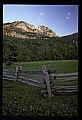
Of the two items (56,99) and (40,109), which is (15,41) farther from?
(40,109)

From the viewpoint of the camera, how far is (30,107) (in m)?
5.04

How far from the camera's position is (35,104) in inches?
208

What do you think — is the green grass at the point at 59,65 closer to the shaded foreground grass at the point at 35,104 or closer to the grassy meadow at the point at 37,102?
the grassy meadow at the point at 37,102

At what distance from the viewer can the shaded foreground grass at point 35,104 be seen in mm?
4645

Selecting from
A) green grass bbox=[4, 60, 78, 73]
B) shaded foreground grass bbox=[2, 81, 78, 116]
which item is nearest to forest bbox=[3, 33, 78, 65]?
green grass bbox=[4, 60, 78, 73]

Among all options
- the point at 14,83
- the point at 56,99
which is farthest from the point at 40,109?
the point at 14,83

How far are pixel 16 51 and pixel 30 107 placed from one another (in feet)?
13.3

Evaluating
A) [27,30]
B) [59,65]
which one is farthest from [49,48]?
[27,30]

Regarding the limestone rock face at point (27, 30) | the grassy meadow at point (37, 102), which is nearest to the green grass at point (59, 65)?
the grassy meadow at point (37, 102)

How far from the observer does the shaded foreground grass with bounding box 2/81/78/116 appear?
15.2 ft

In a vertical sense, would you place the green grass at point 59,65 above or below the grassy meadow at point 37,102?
above

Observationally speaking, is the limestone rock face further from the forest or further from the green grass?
the green grass
